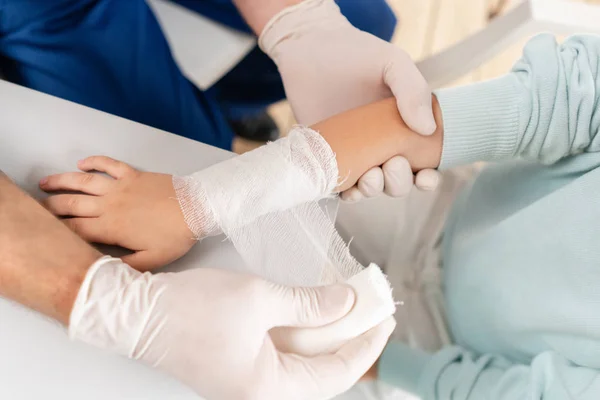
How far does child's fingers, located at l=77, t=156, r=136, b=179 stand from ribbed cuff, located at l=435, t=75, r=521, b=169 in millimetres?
421

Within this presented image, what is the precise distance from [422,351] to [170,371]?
445 mm

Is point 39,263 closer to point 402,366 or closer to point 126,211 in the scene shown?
point 126,211

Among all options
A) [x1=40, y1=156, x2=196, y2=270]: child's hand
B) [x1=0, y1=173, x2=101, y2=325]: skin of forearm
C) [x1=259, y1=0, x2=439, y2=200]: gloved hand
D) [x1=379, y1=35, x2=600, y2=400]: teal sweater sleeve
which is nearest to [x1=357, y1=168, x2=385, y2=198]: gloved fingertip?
[x1=259, y1=0, x2=439, y2=200]: gloved hand

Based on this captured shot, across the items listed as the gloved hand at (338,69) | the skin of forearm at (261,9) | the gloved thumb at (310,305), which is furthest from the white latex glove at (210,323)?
the skin of forearm at (261,9)

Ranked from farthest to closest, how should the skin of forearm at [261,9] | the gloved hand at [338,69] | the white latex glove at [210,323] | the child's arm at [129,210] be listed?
the skin of forearm at [261,9] < the gloved hand at [338,69] < the child's arm at [129,210] < the white latex glove at [210,323]

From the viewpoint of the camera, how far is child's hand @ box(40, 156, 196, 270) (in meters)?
0.57

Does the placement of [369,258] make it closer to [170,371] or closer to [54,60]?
[170,371]

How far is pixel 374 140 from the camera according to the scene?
2.18 ft

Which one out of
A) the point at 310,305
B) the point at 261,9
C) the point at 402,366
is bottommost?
the point at 402,366

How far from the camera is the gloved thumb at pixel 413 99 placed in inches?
25.9

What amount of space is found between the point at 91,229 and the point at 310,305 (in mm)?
272

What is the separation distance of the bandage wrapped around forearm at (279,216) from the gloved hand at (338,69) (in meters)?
0.11

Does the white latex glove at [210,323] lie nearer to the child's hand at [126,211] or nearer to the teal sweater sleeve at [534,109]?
the child's hand at [126,211]

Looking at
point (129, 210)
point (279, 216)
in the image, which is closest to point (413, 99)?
point (279, 216)
